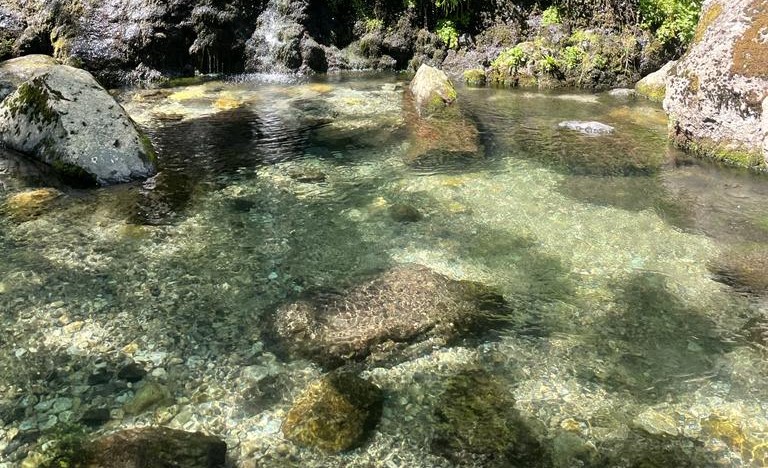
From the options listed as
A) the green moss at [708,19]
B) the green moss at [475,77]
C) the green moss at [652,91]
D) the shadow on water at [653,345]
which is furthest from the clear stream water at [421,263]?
the green moss at [475,77]

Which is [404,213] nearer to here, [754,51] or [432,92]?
[754,51]

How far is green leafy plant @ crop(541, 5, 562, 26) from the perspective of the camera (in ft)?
65.4

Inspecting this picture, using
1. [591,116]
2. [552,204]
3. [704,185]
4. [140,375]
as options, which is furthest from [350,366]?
[591,116]

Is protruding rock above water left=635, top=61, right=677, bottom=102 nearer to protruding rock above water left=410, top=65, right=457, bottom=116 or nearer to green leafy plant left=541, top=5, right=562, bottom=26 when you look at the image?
green leafy plant left=541, top=5, right=562, bottom=26

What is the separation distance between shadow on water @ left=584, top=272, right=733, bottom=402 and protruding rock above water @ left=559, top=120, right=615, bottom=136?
23.7 ft

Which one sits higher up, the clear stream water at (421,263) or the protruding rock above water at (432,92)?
the protruding rock above water at (432,92)

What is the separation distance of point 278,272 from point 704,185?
7.63 m

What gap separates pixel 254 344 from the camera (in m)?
5.41

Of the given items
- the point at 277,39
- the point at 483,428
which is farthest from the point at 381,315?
the point at 277,39

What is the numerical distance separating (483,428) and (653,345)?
7.15ft

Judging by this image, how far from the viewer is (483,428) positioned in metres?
4.40

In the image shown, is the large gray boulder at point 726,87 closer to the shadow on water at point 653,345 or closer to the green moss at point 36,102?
the shadow on water at point 653,345

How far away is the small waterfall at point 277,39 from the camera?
20.6m

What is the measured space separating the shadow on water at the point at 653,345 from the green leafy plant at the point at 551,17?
16220 millimetres
